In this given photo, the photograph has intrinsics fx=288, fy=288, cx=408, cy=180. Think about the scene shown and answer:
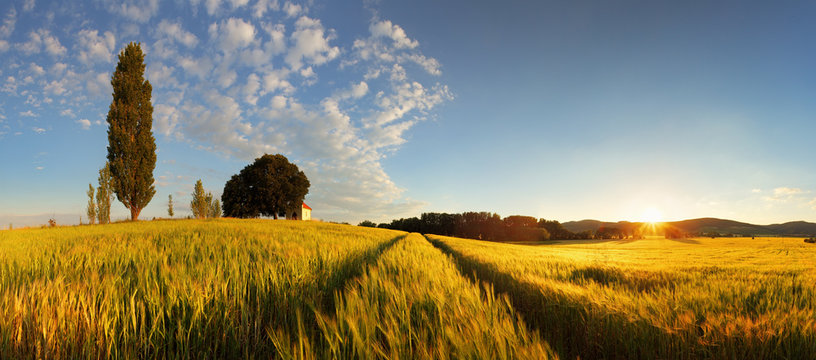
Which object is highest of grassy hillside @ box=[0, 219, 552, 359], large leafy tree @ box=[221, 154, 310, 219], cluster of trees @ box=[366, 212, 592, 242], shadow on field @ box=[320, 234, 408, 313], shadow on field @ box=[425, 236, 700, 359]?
large leafy tree @ box=[221, 154, 310, 219]

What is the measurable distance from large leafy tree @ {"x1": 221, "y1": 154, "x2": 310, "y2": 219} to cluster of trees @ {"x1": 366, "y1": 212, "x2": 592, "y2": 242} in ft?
147

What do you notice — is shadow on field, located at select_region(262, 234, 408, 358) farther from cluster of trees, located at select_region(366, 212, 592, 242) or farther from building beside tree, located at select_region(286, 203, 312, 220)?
cluster of trees, located at select_region(366, 212, 592, 242)

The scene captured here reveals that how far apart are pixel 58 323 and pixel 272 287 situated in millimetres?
1401

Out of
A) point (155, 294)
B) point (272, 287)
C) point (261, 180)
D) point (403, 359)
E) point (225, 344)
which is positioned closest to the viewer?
point (403, 359)

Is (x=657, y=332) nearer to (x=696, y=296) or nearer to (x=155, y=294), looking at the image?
(x=696, y=296)

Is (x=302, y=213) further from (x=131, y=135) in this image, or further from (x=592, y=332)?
(x=592, y=332)

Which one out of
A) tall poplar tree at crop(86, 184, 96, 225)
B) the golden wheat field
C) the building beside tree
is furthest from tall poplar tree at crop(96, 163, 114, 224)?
the golden wheat field

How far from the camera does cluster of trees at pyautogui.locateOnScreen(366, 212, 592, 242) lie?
8438 centimetres

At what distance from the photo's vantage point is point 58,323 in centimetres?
168

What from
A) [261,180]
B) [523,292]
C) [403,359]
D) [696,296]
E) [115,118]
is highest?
[115,118]

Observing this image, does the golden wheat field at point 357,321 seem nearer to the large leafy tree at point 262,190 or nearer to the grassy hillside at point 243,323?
the grassy hillside at point 243,323

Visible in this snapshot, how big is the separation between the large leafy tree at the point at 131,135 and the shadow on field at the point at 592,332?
38398mm

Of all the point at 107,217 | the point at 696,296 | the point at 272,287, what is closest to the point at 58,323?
the point at 272,287

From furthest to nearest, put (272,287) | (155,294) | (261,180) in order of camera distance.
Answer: (261,180), (272,287), (155,294)
